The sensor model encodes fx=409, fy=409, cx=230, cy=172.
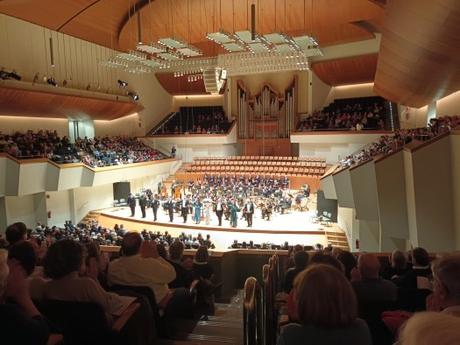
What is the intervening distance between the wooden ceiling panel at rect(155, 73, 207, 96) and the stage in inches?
420

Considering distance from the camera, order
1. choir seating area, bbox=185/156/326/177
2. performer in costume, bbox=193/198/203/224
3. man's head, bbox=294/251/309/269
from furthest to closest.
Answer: choir seating area, bbox=185/156/326/177, performer in costume, bbox=193/198/203/224, man's head, bbox=294/251/309/269

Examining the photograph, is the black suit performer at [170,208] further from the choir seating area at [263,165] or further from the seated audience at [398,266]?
the seated audience at [398,266]

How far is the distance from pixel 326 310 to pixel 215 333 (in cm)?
217

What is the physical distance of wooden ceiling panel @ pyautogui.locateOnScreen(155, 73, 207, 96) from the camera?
2416 cm

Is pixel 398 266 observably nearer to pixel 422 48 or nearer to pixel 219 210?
pixel 422 48

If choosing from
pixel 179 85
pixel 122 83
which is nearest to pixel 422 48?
pixel 122 83

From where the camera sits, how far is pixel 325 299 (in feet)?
4.90

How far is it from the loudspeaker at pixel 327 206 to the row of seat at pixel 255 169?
4.33m

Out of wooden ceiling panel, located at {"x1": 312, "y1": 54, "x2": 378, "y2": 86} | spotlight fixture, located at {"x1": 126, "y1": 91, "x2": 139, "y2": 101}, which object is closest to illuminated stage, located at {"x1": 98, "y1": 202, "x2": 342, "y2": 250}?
spotlight fixture, located at {"x1": 126, "y1": 91, "x2": 139, "y2": 101}

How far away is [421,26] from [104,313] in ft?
22.6

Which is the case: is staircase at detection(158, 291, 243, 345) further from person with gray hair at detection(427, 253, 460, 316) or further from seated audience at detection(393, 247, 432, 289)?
person with gray hair at detection(427, 253, 460, 316)

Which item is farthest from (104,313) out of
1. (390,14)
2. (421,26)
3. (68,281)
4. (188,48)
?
(188,48)

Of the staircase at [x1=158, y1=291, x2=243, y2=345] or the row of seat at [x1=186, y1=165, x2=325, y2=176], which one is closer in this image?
the staircase at [x1=158, y1=291, x2=243, y2=345]

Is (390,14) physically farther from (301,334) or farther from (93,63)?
(93,63)
